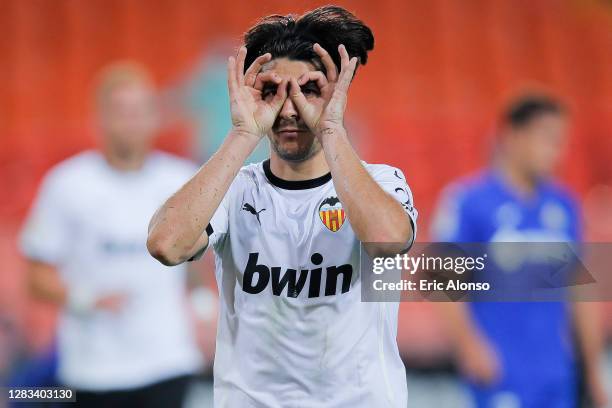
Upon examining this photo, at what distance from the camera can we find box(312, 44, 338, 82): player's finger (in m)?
2.11

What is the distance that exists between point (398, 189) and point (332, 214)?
172 mm

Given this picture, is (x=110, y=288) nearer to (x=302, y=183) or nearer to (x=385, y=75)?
(x=302, y=183)

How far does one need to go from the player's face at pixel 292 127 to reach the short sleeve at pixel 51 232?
2.09 metres

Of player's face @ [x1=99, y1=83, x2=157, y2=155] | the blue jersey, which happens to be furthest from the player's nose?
player's face @ [x1=99, y1=83, x2=157, y2=155]

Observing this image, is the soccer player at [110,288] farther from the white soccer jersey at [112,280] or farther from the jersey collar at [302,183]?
the jersey collar at [302,183]

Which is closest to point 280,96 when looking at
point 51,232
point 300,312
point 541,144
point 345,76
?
point 345,76

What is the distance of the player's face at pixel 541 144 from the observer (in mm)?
4293

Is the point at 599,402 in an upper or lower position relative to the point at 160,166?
lower

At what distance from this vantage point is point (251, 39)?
2.32 metres

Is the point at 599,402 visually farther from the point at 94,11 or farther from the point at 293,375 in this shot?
the point at 94,11

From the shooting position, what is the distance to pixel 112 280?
3.95m

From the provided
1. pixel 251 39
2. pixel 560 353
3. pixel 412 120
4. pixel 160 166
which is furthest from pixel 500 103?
pixel 251 39

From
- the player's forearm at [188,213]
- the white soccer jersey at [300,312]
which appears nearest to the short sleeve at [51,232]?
the white soccer jersey at [300,312]

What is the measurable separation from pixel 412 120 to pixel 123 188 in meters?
2.10
